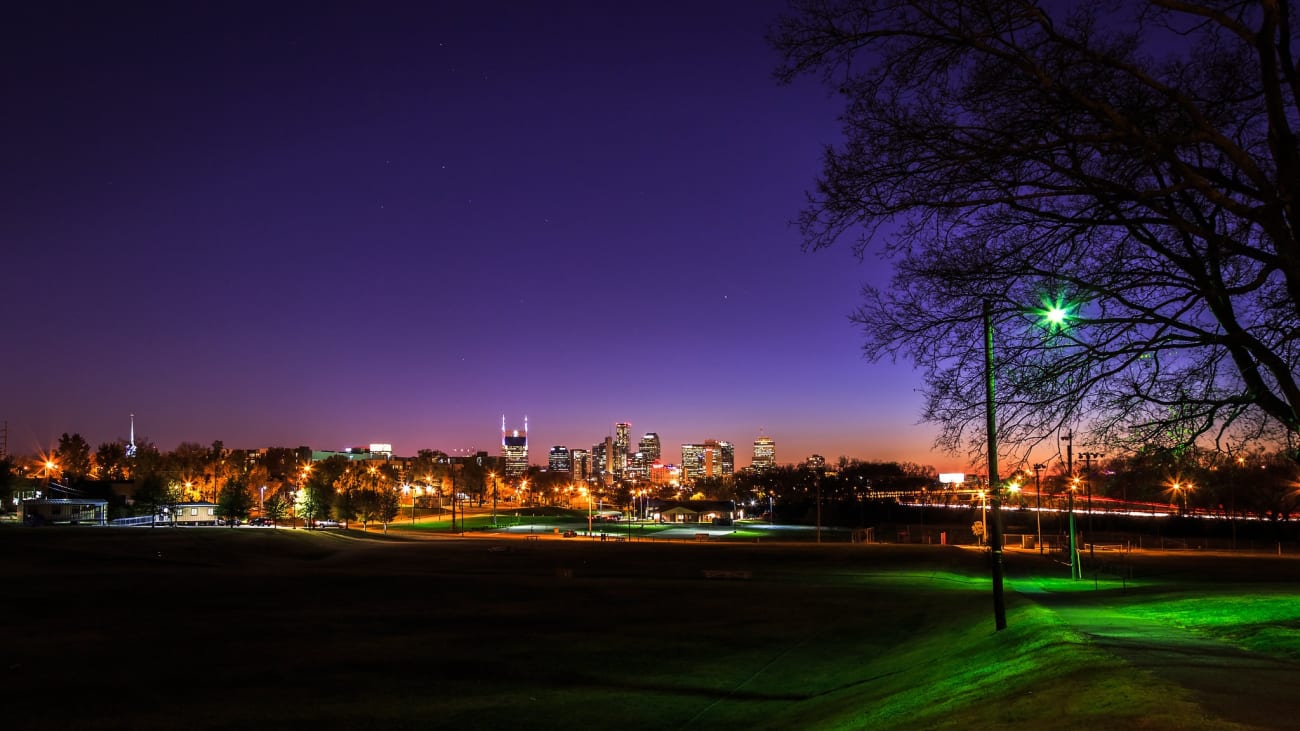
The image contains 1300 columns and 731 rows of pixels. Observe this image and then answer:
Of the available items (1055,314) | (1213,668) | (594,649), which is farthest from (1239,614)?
(594,649)

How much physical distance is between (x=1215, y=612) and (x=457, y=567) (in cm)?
4576

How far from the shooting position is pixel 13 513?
10050cm

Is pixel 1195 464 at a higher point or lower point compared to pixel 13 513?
higher

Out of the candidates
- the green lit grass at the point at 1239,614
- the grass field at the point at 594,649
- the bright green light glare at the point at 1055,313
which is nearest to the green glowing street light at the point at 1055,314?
the bright green light glare at the point at 1055,313

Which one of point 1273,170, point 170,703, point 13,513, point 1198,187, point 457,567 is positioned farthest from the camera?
point 13,513

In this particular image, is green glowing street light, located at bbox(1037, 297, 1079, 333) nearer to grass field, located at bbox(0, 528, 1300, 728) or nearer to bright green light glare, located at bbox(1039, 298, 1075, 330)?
bright green light glare, located at bbox(1039, 298, 1075, 330)

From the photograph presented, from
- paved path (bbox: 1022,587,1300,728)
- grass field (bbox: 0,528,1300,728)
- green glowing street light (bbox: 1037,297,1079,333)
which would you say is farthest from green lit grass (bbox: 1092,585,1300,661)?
green glowing street light (bbox: 1037,297,1079,333)

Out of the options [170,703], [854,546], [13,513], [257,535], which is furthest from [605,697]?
[13,513]

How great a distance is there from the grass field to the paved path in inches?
7.2

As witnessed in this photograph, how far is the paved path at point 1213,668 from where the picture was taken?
8273 millimetres

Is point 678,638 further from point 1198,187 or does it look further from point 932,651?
point 1198,187

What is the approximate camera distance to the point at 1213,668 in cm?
1110

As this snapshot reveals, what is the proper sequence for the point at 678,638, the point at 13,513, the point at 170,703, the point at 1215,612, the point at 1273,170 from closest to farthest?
1. the point at 1273,170
2. the point at 170,703
3. the point at 1215,612
4. the point at 678,638
5. the point at 13,513

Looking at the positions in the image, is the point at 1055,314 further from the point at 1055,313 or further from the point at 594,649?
the point at 594,649
